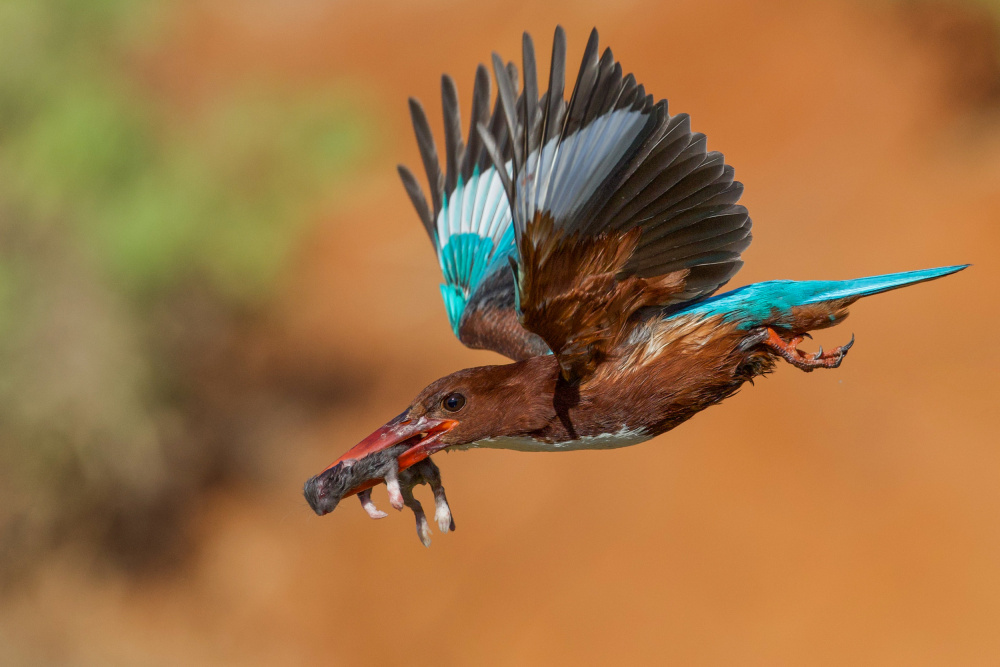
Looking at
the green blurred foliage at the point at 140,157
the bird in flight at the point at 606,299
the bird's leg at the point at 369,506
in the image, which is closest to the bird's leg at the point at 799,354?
the bird in flight at the point at 606,299

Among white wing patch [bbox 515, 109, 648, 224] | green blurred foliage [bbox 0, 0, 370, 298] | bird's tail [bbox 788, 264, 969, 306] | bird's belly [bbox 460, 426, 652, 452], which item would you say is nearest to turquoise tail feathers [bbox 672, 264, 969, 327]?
bird's tail [bbox 788, 264, 969, 306]

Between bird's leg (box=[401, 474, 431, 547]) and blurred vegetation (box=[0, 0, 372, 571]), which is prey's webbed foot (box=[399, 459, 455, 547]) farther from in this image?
blurred vegetation (box=[0, 0, 372, 571])

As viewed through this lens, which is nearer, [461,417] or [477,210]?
[461,417]

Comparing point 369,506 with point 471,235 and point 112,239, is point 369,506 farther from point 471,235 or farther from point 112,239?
point 112,239

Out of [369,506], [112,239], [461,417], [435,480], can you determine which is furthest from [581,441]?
[112,239]

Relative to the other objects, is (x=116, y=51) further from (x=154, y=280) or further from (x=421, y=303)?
(x=421, y=303)

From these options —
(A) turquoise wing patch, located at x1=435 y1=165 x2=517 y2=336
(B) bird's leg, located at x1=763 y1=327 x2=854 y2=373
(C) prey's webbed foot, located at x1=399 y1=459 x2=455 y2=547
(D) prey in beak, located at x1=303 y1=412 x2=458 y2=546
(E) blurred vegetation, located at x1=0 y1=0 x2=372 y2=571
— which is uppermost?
(E) blurred vegetation, located at x1=0 y1=0 x2=372 y2=571

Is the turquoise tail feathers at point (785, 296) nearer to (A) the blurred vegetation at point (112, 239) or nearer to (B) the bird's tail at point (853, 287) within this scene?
(B) the bird's tail at point (853, 287)
